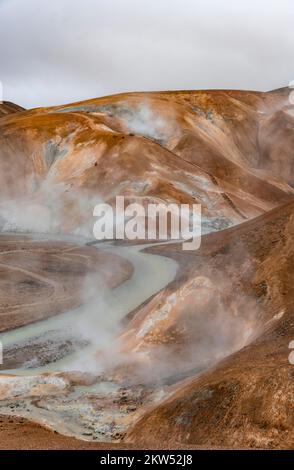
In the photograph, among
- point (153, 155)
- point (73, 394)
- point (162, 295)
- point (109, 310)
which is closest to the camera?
point (73, 394)

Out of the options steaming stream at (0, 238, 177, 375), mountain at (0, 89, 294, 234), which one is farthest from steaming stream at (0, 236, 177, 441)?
mountain at (0, 89, 294, 234)

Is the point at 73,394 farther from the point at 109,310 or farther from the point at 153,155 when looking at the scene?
the point at 153,155

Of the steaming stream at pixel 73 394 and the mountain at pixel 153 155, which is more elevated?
the mountain at pixel 153 155

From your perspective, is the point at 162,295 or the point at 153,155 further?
the point at 153,155

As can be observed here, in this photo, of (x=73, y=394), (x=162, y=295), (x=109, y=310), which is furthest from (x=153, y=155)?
(x=73, y=394)

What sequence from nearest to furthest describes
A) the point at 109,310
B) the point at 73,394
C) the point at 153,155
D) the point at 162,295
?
the point at 73,394
the point at 162,295
the point at 109,310
the point at 153,155

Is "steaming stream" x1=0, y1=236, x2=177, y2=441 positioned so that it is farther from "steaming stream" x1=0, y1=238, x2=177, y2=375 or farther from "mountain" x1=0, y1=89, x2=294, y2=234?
"mountain" x1=0, y1=89, x2=294, y2=234

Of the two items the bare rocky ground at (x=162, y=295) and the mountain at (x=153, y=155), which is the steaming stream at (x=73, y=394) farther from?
the mountain at (x=153, y=155)

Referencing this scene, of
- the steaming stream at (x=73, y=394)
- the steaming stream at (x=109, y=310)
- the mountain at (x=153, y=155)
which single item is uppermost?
the mountain at (x=153, y=155)

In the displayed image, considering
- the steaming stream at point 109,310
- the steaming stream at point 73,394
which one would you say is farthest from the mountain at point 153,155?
the steaming stream at point 73,394

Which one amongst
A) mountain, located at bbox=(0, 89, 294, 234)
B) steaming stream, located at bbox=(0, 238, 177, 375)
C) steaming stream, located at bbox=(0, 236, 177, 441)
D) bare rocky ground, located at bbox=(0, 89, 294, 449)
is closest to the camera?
bare rocky ground, located at bbox=(0, 89, 294, 449)
